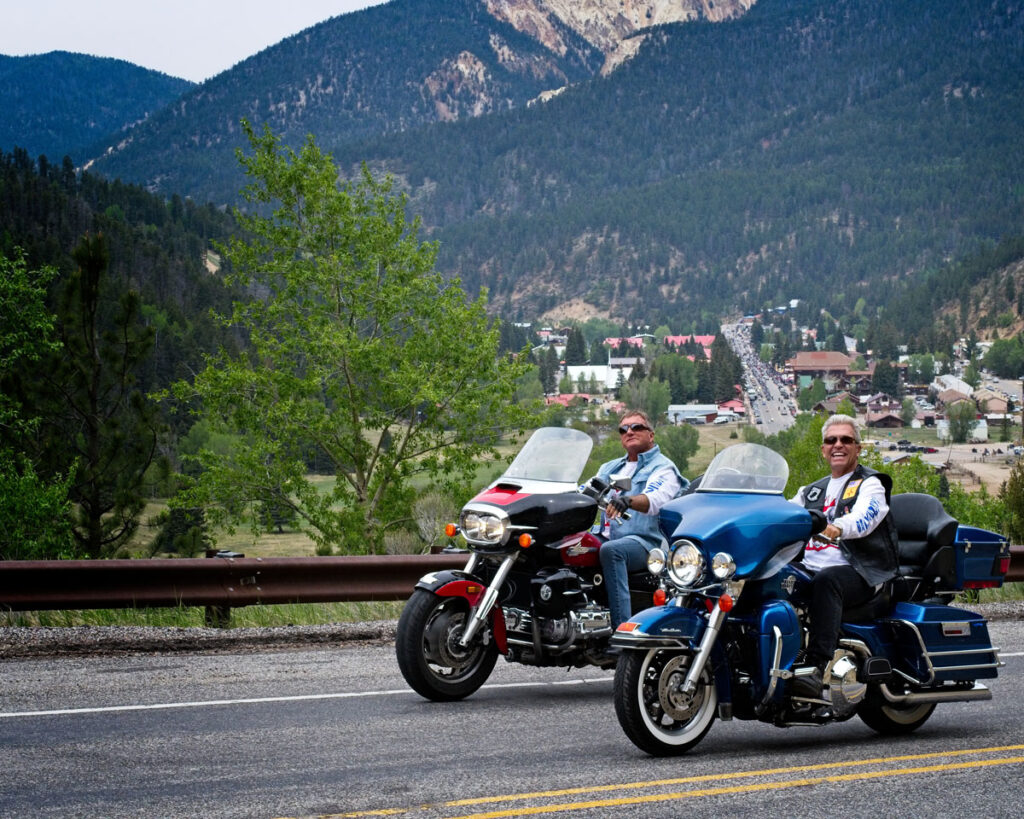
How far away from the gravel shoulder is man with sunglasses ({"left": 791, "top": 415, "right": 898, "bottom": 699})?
484 cm

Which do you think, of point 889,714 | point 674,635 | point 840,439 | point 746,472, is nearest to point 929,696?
point 889,714

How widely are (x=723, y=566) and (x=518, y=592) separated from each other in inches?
92.0

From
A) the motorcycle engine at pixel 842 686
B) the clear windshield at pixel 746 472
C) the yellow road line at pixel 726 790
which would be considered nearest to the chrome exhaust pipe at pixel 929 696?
→ the motorcycle engine at pixel 842 686

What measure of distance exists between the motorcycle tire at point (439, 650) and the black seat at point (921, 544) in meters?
2.70

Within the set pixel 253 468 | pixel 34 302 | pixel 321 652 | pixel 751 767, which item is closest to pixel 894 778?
pixel 751 767

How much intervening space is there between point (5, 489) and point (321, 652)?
21728 mm

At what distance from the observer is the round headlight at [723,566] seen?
651cm

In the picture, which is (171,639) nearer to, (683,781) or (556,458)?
(556,458)

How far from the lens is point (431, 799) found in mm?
5680

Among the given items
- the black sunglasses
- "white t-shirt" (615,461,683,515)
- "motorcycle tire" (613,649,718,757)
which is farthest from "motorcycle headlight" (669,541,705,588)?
"white t-shirt" (615,461,683,515)

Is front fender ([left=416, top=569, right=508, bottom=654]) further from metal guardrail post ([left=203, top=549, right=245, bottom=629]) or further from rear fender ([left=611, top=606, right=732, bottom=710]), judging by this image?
metal guardrail post ([left=203, top=549, right=245, bottom=629])

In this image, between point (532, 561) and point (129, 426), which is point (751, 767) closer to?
point (532, 561)

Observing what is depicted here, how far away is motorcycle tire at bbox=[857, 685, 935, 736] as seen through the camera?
7301 mm

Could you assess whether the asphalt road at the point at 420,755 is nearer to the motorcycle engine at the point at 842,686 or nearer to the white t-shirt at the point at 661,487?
the motorcycle engine at the point at 842,686
